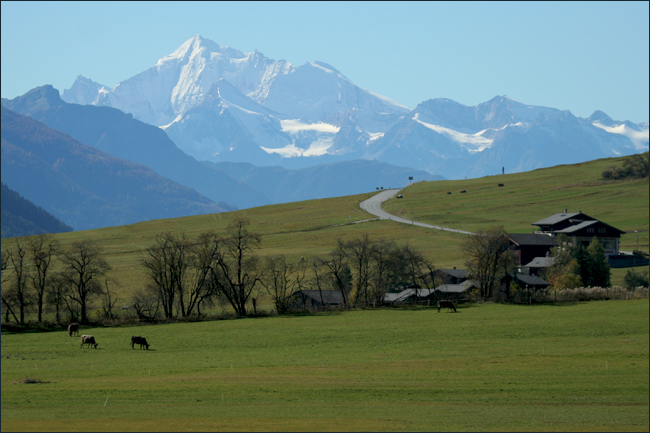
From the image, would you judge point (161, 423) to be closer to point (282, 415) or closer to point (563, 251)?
point (282, 415)

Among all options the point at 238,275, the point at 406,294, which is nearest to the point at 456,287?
the point at 406,294

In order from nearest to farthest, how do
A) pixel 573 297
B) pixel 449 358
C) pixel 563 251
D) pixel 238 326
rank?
pixel 449 358
pixel 238 326
pixel 573 297
pixel 563 251

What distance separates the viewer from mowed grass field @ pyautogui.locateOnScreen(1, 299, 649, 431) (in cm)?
3553

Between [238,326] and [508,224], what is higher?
[508,224]

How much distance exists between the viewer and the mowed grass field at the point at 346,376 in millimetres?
35531

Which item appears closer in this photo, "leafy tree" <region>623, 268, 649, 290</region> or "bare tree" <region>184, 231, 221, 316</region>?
"bare tree" <region>184, 231, 221, 316</region>

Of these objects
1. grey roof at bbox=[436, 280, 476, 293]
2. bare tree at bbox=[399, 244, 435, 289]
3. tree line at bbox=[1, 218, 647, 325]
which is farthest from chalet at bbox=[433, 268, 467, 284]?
bare tree at bbox=[399, 244, 435, 289]

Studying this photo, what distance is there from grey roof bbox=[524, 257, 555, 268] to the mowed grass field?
46287mm

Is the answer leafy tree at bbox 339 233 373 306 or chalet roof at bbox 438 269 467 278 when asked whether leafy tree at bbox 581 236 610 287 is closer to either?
chalet roof at bbox 438 269 467 278

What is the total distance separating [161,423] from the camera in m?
33.5

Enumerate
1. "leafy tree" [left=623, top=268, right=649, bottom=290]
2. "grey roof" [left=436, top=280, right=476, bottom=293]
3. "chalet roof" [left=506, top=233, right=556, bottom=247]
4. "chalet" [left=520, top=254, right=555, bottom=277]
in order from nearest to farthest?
"grey roof" [left=436, top=280, right=476, bottom=293] < "leafy tree" [left=623, top=268, right=649, bottom=290] < "chalet" [left=520, top=254, right=555, bottom=277] < "chalet roof" [left=506, top=233, right=556, bottom=247]

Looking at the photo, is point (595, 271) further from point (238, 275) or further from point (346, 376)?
point (346, 376)

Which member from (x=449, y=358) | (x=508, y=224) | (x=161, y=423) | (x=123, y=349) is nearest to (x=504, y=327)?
(x=449, y=358)

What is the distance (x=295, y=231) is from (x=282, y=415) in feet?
525
